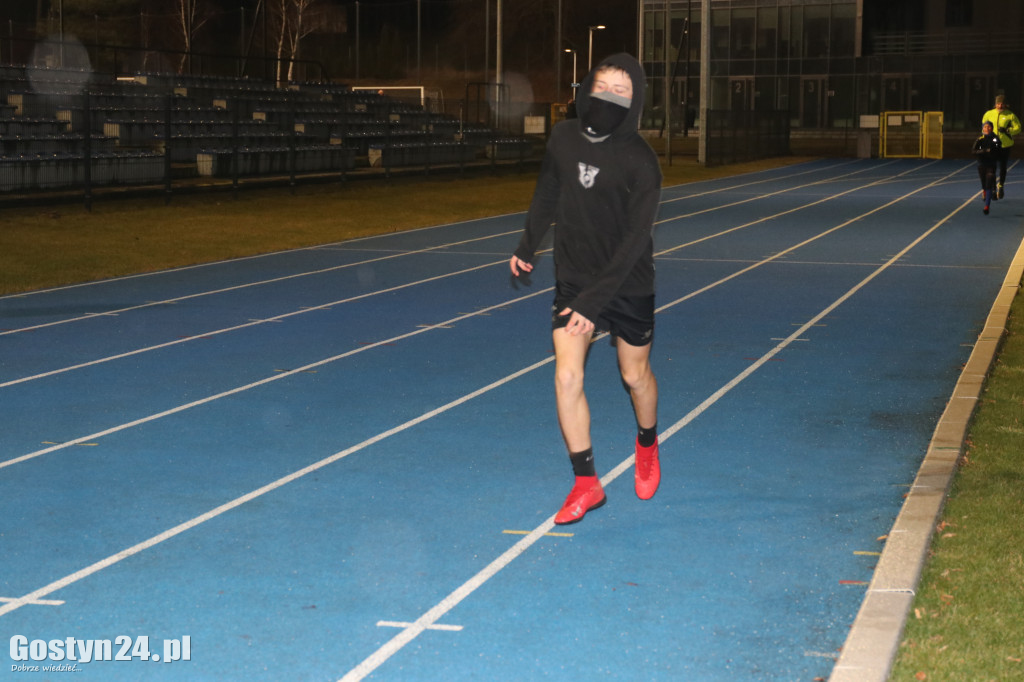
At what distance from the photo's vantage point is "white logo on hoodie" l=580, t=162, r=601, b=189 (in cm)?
597

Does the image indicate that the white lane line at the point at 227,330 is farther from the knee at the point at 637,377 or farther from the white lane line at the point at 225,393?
the knee at the point at 637,377

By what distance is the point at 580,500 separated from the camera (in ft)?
20.6

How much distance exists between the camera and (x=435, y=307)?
13.6 metres

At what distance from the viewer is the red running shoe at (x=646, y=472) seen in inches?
262

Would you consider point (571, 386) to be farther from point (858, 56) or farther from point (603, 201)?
point (858, 56)

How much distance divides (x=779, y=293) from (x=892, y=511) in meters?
8.38

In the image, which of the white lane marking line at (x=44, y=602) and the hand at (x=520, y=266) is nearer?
the white lane marking line at (x=44, y=602)

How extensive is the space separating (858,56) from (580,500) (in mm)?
71008

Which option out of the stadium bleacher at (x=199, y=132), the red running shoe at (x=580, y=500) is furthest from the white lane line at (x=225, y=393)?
the stadium bleacher at (x=199, y=132)

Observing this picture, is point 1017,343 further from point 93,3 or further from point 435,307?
point 93,3

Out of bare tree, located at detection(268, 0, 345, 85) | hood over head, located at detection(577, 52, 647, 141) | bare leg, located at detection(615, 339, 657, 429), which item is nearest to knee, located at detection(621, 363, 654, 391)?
bare leg, located at detection(615, 339, 657, 429)

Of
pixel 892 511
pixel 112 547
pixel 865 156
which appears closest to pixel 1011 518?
pixel 892 511

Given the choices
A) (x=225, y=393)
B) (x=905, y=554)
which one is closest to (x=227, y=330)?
(x=225, y=393)

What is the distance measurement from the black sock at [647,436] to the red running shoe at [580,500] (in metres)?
0.40
